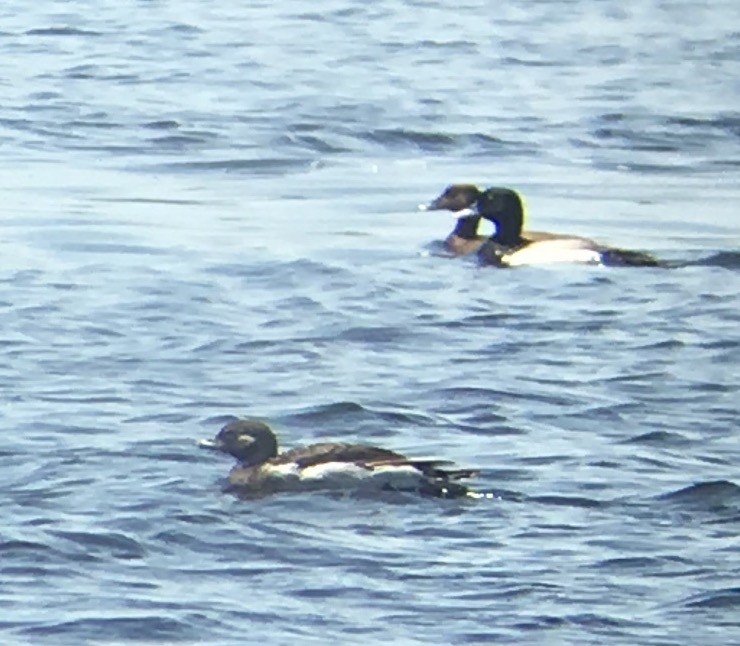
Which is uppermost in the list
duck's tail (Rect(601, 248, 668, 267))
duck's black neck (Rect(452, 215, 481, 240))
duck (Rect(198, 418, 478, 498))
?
duck (Rect(198, 418, 478, 498))

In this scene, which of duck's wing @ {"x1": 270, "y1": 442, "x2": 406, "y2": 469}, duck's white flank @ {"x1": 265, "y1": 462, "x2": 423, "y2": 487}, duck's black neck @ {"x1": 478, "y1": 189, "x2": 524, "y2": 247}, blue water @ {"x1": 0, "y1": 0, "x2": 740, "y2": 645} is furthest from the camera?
duck's black neck @ {"x1": 478, "y1": 189, "x2": 524, "y2": 247}

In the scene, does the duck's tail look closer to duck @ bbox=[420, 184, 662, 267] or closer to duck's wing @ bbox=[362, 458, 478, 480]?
duck @ bbox=[420, 184, 662, 267]

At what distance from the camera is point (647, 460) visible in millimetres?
14289

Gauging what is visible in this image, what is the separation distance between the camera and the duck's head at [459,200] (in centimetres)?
2138

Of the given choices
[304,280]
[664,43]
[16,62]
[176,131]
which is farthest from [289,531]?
[664,43]

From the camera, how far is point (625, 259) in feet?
64.7

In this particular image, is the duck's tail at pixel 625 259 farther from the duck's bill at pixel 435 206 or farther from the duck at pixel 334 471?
the duck at pixel 334 471

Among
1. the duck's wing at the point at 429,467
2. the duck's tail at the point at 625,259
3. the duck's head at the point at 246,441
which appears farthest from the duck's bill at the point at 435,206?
the duck's wing at the point at 429,467

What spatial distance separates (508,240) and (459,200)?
911 millimetres

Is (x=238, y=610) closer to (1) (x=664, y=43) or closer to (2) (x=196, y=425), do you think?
(2) (x=196, y=425)

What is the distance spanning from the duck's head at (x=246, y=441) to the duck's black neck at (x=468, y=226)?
6749 millimetres

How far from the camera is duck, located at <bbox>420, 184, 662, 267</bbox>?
778 inches

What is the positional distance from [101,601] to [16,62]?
20.1 m

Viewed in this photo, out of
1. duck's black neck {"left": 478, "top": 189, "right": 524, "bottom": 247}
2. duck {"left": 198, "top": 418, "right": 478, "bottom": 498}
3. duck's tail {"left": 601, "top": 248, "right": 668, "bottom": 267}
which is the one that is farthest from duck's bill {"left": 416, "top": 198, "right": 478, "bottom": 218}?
duck {"left": 198, "top": 418, "right": 478, "bottom": 498}
